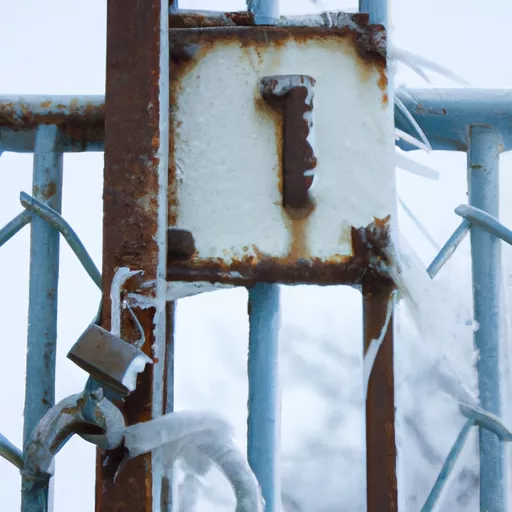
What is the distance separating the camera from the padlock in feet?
1.51

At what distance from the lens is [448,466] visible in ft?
2.46

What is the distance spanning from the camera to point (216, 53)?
0.59 metres

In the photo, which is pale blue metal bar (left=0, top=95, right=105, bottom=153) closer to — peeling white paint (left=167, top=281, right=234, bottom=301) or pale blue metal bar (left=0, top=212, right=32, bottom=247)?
pale blue metal bar (left=0, top=212, right=32, bottom=247)

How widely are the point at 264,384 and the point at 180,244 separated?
28 cm

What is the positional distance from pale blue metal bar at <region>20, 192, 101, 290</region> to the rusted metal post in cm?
22

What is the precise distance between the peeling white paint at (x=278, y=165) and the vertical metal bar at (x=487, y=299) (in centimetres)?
27

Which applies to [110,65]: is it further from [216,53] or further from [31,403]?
[31,403]

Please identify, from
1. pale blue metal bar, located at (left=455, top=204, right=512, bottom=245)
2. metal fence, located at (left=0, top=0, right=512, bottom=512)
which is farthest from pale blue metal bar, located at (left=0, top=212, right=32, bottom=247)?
pale blue metal bar, located at (left=455, top=204, right=512, bottom=245)

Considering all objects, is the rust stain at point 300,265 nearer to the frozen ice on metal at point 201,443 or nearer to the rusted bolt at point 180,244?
the rusted bolt at point 180,244

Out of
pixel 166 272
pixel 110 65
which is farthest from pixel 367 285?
pixel 110 65

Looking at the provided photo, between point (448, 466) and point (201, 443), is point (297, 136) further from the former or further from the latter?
point (448, 466)

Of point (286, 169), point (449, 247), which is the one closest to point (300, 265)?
point (286, 169)

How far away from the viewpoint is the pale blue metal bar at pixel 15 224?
75 cm

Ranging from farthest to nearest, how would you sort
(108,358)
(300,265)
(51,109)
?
1. (51,109)
2. (300,265)
3. (108,358)
